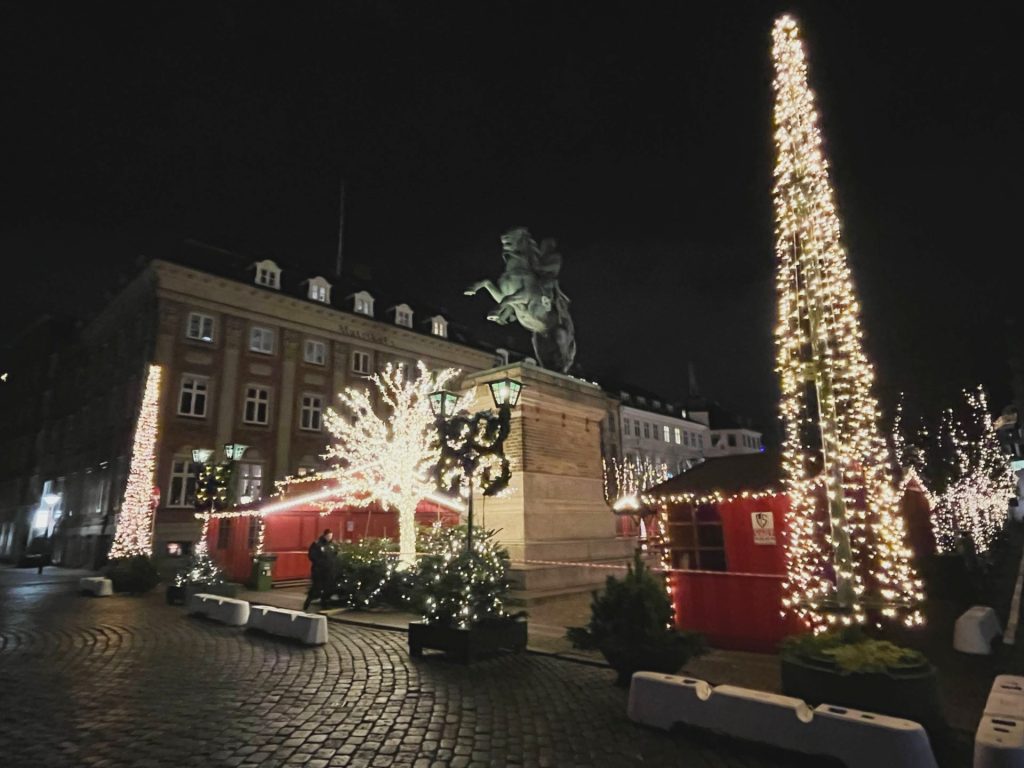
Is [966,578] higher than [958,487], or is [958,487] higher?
[958,487]

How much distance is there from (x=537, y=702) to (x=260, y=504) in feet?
60.6

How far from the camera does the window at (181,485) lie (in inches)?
1084

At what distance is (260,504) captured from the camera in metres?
22.2

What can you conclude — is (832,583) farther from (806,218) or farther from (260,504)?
(260,504)

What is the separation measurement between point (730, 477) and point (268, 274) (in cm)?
2988

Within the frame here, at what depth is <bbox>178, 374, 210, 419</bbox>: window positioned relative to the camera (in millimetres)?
28938

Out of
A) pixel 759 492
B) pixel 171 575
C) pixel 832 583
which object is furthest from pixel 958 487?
pixel 171 575

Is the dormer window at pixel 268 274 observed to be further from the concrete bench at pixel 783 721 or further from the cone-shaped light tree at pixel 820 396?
the concrete bench at pixel 783 721

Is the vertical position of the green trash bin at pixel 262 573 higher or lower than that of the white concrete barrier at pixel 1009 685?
higher

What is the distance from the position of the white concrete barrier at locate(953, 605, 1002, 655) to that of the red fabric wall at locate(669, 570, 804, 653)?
2.59 m

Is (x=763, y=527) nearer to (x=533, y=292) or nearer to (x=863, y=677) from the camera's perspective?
(x=863, y=677)

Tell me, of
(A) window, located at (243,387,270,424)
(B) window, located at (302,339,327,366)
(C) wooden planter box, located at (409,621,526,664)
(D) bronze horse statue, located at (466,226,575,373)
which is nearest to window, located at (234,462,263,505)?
(A) window, located at (243,387,270,424)

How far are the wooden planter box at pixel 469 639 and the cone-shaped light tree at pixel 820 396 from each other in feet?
12.7

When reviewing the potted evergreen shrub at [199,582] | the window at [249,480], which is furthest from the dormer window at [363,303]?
the potted evergreen shrub at [199,582]
